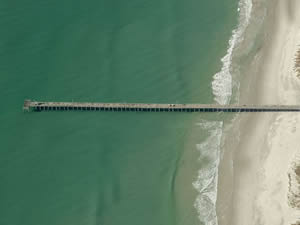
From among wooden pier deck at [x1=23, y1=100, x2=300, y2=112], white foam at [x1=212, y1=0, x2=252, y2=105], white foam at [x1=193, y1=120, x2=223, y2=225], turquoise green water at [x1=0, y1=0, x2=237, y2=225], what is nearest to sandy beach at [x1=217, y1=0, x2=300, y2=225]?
white foam at [x1=193, y1=120, x2=223, y2=225]

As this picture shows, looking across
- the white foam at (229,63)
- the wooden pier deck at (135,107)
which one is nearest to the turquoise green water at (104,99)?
the wooden pier deck at (135,107)

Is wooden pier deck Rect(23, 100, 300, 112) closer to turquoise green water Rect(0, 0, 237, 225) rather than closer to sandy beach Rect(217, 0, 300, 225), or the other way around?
turquoise green water Rect(0, 0, 237, 225)

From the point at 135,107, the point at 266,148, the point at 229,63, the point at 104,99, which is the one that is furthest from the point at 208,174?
the point at 229,63

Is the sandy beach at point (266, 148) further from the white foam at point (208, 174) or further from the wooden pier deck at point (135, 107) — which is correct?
the wooden pier deck at point (135, 107)

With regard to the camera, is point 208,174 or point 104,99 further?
point 104,99

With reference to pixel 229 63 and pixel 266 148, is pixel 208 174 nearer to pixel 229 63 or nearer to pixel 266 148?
pixel 266 148

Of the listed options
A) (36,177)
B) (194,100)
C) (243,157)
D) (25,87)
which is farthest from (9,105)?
(243,157)

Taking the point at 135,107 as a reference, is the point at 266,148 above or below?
below
